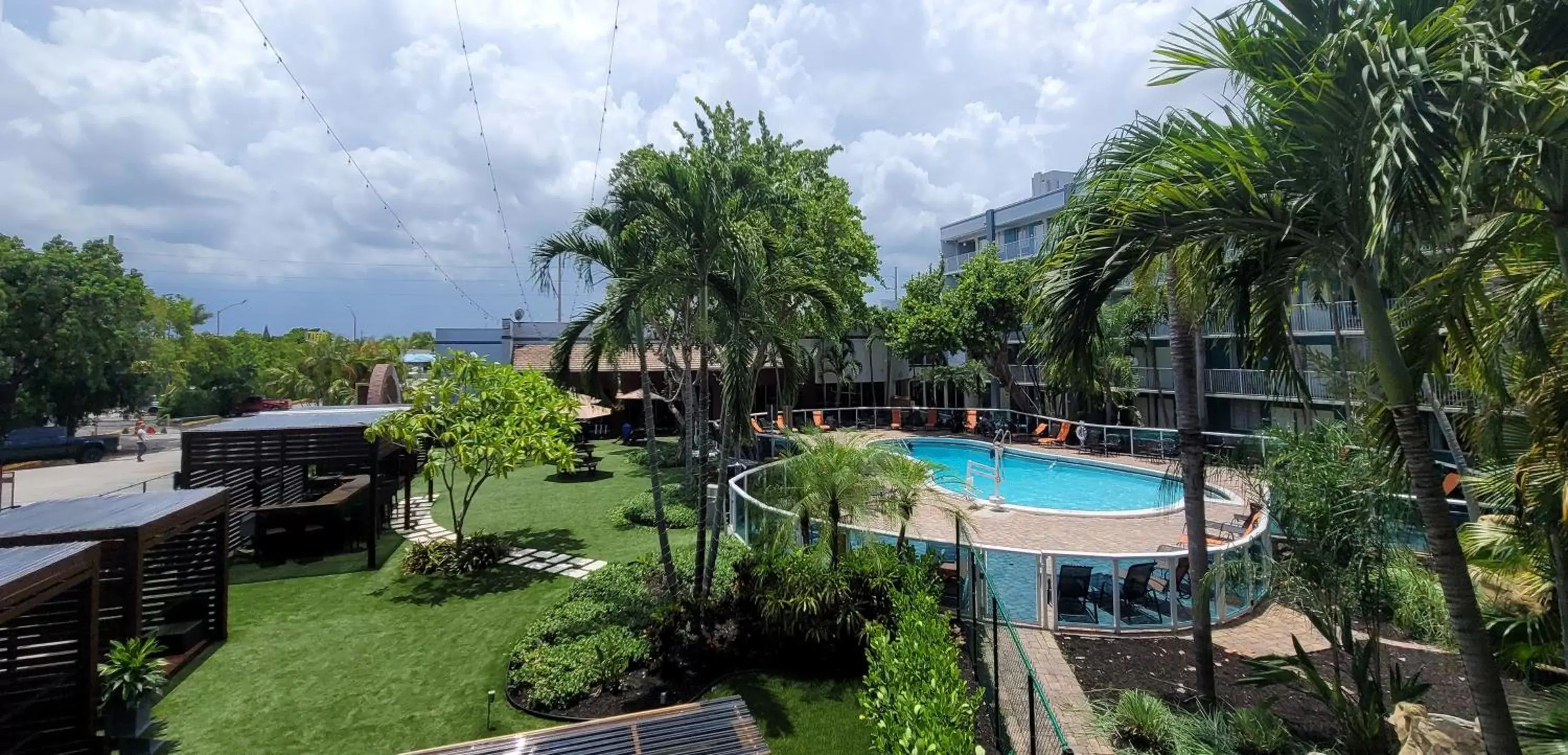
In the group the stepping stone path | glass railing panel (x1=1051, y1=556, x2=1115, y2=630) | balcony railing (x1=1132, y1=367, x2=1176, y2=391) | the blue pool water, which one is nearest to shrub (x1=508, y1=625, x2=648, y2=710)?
the stepping stone path

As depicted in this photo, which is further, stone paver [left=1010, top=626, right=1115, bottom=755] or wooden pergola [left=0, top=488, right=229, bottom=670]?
wooden pergola [left=0, top=488, right=229, bottom=670]

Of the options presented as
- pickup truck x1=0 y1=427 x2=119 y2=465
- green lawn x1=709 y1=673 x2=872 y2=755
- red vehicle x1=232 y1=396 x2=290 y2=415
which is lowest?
green lawn x1=709 y1=673 x2=872 y2=755

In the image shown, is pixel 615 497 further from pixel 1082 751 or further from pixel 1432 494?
pixel 1432 494

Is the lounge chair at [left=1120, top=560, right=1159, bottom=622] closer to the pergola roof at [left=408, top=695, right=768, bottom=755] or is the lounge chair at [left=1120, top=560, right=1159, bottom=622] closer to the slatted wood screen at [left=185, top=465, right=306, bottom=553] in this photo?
the pergola roof at [left=408, top=695, right=768, bottom=755]

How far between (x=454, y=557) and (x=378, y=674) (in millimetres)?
3721

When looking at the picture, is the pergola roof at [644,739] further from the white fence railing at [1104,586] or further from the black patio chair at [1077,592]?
the black patio chair at [1077,592]

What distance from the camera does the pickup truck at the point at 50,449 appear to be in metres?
26.0

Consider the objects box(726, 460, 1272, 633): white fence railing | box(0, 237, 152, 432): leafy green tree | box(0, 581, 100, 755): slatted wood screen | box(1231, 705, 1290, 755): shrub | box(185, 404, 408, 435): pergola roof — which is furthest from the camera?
box(0, 237, 152, 432): leafy green tree

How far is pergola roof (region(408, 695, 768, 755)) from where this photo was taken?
462cm

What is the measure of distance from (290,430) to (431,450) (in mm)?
2199

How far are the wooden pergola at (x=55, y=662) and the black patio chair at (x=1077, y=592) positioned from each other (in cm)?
937

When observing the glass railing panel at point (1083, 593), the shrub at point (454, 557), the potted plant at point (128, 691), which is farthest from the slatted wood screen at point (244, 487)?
the glass railing panel at point (1083, 593)

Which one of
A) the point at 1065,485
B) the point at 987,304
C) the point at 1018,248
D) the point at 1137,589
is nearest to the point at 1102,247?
the point at 1137,589

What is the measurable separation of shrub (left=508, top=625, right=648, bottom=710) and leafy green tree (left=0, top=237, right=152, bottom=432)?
29.4m
